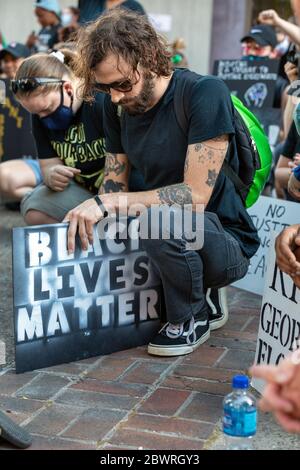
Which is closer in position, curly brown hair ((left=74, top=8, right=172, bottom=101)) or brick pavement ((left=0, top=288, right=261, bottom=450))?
brick pavement ((left=0, top=288, right=261, bottom=450))

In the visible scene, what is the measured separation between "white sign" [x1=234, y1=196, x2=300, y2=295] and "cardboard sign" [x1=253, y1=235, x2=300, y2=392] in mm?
1218

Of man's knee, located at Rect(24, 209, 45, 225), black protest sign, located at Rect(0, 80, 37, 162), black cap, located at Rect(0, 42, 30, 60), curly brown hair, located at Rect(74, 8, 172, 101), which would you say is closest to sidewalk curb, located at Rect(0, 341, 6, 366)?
man's knee, located at Rect(24, 209, 45, 225)

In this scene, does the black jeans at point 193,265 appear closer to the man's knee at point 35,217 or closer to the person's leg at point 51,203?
the person's leg at point 51,203

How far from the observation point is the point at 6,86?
7.05 meters

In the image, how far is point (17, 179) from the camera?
5.34 meters

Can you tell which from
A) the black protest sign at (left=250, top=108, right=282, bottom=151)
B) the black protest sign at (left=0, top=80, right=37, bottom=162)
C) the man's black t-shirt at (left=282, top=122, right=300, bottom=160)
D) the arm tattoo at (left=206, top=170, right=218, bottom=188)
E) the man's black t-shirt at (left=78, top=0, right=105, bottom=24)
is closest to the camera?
the arm tattoo at (left=206, top=170, right=218, bottom=188)

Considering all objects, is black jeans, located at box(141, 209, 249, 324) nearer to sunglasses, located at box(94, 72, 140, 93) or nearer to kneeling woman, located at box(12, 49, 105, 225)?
sunglasses, located at box(94, 72, 140, 93)

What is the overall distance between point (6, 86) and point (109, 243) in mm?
4374

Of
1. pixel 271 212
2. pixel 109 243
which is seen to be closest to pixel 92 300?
pixel 109 243

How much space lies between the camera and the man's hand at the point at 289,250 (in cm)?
248

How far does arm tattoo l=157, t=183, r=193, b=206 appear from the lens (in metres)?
2.98

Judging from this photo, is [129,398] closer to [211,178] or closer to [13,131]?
[211,178]

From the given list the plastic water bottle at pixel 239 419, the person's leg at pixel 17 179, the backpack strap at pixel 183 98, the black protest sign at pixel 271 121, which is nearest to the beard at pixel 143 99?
the backpack strap at pixel 183 98

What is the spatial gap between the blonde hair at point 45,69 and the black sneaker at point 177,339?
135cm
